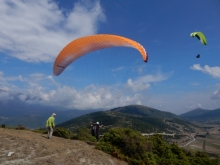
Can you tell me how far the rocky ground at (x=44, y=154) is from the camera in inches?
553

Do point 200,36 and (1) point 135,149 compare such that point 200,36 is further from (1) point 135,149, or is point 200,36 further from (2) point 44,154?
(2) point 44,154

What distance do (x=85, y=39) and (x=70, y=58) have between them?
427 centimetres

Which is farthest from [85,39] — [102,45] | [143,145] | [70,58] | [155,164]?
[155,164]

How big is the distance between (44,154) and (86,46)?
11.9 metres

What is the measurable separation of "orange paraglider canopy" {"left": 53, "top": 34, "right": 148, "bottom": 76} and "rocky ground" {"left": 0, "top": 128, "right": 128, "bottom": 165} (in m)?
9.10

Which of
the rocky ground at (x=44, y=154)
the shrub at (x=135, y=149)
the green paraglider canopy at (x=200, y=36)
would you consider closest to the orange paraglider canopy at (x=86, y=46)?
the green paraglider canopy at (x=200, y=36)

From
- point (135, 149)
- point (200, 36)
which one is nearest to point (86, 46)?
point (135, 149)

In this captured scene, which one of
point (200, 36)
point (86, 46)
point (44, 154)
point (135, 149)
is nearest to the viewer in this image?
point (44, 154)

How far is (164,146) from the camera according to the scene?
23969 mm

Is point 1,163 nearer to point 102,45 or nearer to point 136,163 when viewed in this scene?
point 136,163

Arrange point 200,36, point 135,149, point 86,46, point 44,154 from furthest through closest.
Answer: point 86,46, point 200,36, point 135,149, point 44,154

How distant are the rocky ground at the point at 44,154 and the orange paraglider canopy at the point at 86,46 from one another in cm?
910

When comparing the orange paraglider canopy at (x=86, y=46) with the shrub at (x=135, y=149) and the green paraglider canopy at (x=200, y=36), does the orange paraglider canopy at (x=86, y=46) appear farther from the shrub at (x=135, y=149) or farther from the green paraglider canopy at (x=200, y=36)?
the shrub at (x=135, y=149)

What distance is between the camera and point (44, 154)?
15336mm
